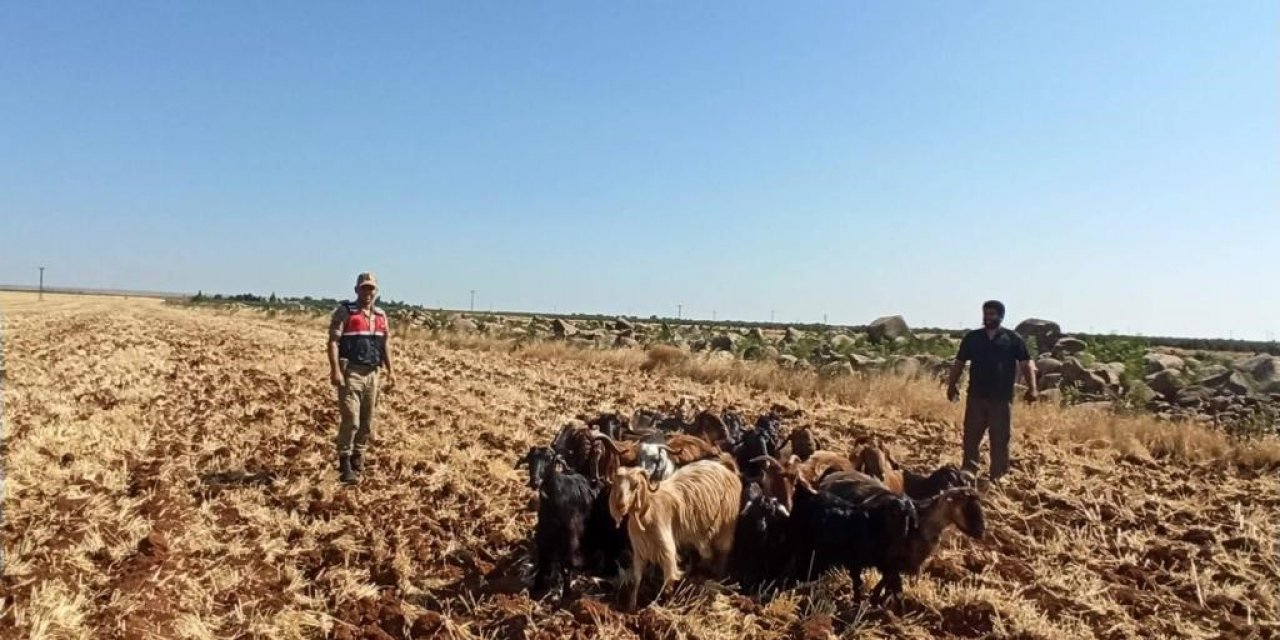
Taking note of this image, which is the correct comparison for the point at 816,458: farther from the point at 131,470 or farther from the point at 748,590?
the point at 131,470

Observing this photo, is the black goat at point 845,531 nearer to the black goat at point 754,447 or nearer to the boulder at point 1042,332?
the black goat at point 754,447

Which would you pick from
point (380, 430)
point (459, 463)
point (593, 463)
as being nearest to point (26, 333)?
point (380, 430)

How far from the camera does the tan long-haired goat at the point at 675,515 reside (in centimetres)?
539

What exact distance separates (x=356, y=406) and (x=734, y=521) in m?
4.83

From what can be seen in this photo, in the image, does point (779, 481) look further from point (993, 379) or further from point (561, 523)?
point (993, 379)

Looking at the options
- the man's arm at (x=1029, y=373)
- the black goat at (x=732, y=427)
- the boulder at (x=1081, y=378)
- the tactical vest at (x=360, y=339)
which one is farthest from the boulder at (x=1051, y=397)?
the tactical vest at (x=360, y=339)

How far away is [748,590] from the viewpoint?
5.98 meters

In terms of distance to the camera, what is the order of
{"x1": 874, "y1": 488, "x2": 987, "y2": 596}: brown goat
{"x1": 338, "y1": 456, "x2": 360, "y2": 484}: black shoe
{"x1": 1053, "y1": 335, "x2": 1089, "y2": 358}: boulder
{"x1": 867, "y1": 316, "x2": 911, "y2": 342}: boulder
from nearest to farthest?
1. {"x1": 874, "y1": 488, "x2": 987, "y2": 596}: brown goat
2. {"x1": 338, "y1": 456, "x2": 360, "y2": 484}: black shoe
3. {"x1": 1053, "y1": 335, "x2": 1089, "y2": 358}: boulder
4. {"x1": 867, "y1": 316, "x2": 911, "y2": 342}: boulder

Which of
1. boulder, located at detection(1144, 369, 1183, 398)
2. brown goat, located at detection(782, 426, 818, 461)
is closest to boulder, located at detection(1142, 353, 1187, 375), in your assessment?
boulder, located at detection(1144, 369, 1183, 398)

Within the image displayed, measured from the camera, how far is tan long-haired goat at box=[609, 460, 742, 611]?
212 inches

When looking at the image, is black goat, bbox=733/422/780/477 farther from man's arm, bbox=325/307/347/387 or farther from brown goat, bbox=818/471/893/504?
man's arm, bbox=325/307/347/387

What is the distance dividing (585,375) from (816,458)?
1347 centimetres

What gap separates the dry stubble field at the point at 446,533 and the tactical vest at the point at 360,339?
1.38 meters

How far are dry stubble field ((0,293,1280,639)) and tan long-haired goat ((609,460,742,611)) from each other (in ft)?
0.93
